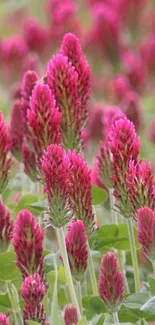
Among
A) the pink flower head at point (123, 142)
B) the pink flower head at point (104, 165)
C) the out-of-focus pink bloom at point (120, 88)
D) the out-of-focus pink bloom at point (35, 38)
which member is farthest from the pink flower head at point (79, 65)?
the out-of-focus pink bloom at point (35, 38)

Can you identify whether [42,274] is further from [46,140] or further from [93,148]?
[93,148]

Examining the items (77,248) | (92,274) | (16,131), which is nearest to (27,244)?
(77,248)

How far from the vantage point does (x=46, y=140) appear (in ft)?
8.03

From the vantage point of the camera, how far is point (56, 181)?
2.26 metres

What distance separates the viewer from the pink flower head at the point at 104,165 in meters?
2.77

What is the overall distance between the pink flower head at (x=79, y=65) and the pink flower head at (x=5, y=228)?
0.34 meters

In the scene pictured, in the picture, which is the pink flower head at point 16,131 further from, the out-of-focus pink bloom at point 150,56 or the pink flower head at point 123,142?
the out-of-focus pink bloom at point 150,56

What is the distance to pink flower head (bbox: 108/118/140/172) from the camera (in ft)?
7.64

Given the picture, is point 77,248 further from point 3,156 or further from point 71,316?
point 3,156

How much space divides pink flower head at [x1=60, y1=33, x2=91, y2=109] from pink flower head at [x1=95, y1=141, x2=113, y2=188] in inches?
6.7

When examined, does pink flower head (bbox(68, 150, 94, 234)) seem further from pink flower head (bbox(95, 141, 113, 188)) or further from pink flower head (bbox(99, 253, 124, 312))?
pink flower head (bbox(95, 141, 113, 188))

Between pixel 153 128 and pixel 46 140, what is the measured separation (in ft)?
8.91

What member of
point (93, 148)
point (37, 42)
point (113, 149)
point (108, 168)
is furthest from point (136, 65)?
point (113, 149)

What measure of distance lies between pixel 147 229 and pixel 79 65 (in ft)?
1.90
